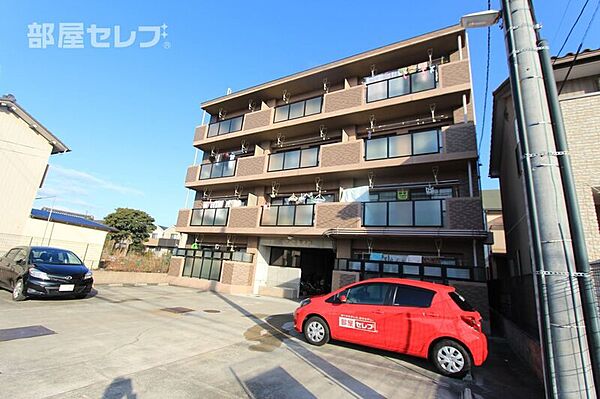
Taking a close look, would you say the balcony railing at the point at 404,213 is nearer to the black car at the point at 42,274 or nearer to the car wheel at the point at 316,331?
the car wheel at the point at 316,331

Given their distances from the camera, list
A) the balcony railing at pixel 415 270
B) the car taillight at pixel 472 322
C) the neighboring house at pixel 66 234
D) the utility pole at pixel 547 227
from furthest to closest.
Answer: the neighboring house at pixel 66 234 < the balcony railing at pixel 415 270 < the car taillight at pixel 472 322 < the utility pole at pixel 547 227

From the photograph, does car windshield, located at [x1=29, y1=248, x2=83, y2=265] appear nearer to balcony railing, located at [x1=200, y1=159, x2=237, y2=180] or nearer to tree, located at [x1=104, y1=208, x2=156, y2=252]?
balcony railing, located at [x1=200, y1=159, x2=237, y2=180]

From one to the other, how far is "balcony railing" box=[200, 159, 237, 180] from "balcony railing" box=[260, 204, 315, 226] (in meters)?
3.51

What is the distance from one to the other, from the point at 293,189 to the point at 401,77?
6.92 m

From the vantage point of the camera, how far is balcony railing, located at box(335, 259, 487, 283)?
879cm

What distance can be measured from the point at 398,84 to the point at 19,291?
14.2 m

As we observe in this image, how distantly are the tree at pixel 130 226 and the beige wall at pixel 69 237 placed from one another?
10245mm

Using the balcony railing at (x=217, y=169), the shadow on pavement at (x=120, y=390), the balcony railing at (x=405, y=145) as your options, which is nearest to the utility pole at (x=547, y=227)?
the shadow on pavement at (x=120, y=390)

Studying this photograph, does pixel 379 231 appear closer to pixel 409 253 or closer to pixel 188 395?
pixel 409 253

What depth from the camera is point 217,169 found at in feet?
53.8

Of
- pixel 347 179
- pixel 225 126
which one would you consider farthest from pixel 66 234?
pixel 347 179

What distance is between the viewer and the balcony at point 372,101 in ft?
35.6

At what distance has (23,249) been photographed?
8.49 meters

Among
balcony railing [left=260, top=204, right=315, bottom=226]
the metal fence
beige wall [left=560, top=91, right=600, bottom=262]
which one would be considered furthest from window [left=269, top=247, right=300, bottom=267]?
beige wall [left=560, top=91, right=600, bottom=262]
